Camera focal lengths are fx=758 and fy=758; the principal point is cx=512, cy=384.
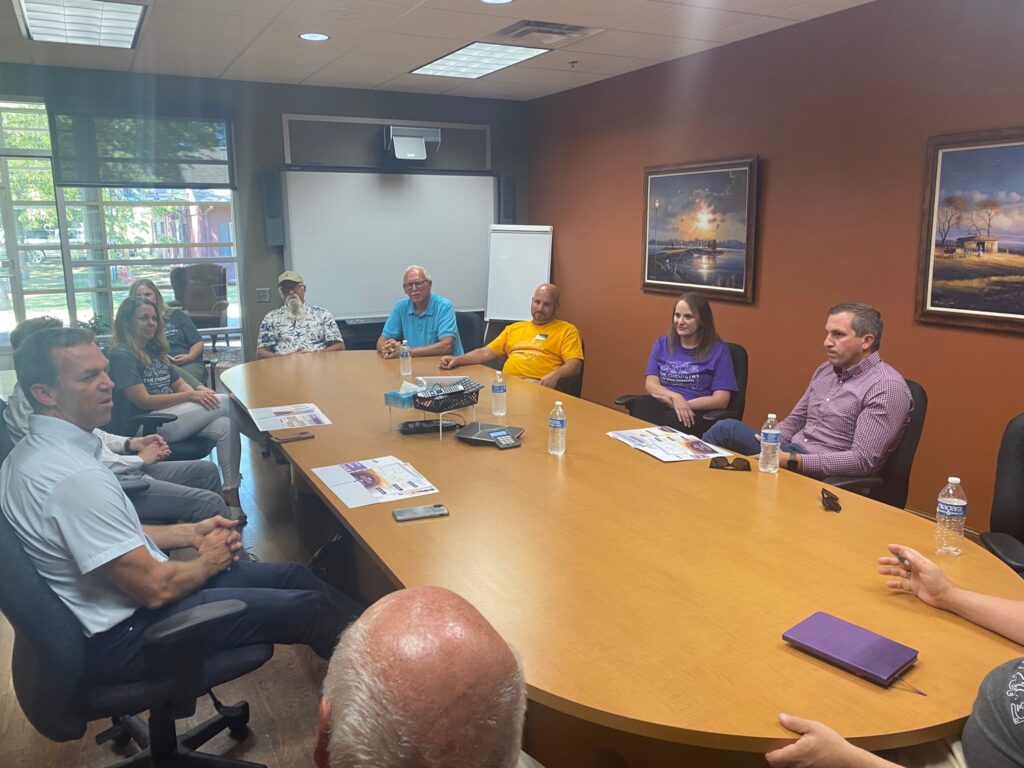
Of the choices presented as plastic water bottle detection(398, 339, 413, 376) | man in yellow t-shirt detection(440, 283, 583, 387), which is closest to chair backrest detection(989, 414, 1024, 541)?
man in yellow t-shirt detection(440, 283, 583, 387)

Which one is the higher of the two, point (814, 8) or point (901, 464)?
point (814, 8)

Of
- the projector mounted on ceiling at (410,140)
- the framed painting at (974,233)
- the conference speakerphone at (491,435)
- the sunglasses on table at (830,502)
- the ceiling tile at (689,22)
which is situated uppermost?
the ceiling tile at (689,22)

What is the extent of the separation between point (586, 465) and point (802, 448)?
1045 millimetres

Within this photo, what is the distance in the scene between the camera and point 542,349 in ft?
14.7

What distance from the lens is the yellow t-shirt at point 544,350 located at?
4461 millimetres

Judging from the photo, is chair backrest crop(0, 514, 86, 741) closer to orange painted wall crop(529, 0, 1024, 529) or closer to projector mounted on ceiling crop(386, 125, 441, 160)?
orange painted wall crop(529, 0, 1024, 529)

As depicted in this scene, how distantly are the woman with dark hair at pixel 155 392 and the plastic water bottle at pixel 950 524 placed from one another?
3318mm

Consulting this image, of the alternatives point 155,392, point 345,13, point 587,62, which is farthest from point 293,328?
point 587,62

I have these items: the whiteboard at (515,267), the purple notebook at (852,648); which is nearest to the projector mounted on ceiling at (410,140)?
the whiteboard at (515,267)

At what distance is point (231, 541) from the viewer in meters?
2.13

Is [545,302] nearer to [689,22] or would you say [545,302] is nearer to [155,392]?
[689,22]

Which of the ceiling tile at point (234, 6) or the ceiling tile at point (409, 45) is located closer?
the ceiling tile at point (234, 6)

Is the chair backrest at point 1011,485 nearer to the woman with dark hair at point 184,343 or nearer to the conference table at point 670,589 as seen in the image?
the conference table at point 670,589

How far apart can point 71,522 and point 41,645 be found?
0.25 meters
